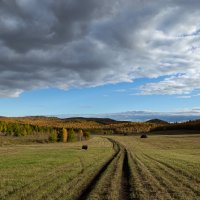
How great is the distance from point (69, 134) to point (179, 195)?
12634 centimetres

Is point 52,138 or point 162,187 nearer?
point 162,187

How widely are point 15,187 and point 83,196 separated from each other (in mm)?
5710

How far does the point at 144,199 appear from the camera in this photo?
53.7 ft

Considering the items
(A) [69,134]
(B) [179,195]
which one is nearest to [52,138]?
(A) [69,134]

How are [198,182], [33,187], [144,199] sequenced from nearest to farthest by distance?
1. [144,199]
2. [33,187]
3. [198,182]

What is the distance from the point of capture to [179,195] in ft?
57.3

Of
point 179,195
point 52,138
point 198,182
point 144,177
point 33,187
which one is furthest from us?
point 52,138

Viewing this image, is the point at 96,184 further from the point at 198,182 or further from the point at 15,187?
the point at 198,182

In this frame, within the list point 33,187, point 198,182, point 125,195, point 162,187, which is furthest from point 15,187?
point 198,182

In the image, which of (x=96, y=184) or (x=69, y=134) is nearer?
(x=96, y=184)

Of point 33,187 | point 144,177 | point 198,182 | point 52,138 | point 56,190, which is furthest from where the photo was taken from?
point 52,138

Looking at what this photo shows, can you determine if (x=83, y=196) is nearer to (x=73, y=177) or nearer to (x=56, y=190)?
(x=56, y=190)

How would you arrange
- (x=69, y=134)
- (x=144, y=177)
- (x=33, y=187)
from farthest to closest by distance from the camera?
(x=69, y=134) < (x=144, y=177) < (x=33, y=187)

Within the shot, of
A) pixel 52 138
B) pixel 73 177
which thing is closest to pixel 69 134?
pixel 52 138
